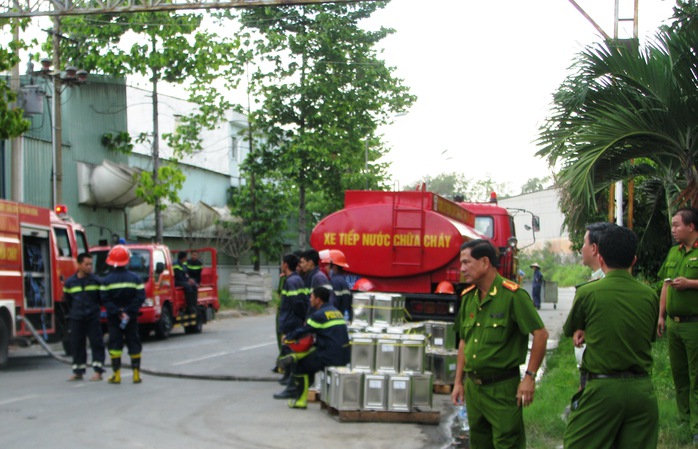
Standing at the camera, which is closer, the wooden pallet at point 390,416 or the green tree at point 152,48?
the wooden pallet at point 390,416

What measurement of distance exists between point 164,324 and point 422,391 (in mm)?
11916

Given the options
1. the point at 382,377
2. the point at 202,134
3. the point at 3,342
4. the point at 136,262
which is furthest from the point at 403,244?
the point at 202,134

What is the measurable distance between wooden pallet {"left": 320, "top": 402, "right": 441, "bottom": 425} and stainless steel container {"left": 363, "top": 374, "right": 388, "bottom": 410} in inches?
2.8

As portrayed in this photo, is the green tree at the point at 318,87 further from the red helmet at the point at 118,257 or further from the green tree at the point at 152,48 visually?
the red helmet at the point at 118,257

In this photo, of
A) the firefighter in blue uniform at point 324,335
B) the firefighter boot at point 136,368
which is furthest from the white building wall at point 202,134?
the firefighter in blue uniform at point 324,335

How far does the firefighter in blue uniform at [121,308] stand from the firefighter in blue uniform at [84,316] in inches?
15.4

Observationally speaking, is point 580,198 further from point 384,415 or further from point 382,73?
point 382,73

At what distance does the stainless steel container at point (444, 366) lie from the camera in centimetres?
1218

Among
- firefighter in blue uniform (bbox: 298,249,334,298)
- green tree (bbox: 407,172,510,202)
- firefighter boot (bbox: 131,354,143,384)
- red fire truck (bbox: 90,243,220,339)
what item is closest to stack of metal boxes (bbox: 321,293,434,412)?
firefighter in blue uniform (bbox: 298,249,334,298)

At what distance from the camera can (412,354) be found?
1030cm

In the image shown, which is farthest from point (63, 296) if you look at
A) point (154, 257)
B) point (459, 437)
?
point (459, 437)

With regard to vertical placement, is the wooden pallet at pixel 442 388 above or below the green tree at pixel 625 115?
below

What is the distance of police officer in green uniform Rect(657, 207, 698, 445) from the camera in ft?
25.4

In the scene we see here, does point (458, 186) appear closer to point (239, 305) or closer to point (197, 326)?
point (239, 305)
